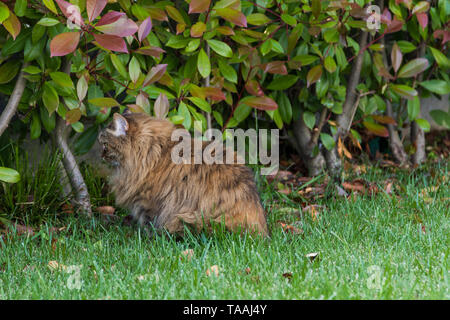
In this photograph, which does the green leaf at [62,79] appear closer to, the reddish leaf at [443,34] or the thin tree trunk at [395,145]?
the reddish leaf at [443,34]

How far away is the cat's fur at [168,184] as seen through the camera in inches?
126

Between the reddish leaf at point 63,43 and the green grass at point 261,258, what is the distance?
1.07m

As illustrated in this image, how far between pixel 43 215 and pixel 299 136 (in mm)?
2247

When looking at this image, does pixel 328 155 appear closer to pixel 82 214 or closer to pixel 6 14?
pixel 82 214

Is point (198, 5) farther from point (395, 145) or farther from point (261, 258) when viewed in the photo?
point (395, 145)

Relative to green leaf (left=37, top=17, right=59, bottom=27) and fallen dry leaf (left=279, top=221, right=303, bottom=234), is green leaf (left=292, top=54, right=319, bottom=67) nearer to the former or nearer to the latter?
fallen dry leaf (left=279, top=221, right=303, bottom=234)

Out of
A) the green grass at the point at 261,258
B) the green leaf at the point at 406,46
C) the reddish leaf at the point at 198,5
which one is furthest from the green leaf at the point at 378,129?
the reddish leaf at the point at 198,5

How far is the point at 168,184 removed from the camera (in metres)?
3.26

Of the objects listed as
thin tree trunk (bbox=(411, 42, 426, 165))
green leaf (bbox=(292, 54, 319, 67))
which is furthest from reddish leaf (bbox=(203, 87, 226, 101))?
thin tree trunk (bbox=(411, 42, 426, 165))

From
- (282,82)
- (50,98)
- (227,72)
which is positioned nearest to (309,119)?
(282,82)

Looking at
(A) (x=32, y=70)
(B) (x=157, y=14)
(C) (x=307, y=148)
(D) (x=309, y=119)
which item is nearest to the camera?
(A) (x=32, y=70)

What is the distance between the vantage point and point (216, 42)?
365 cm

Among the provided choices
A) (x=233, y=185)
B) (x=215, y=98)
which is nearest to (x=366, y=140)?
(x=215, y=98)

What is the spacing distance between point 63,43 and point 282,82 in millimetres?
1923
